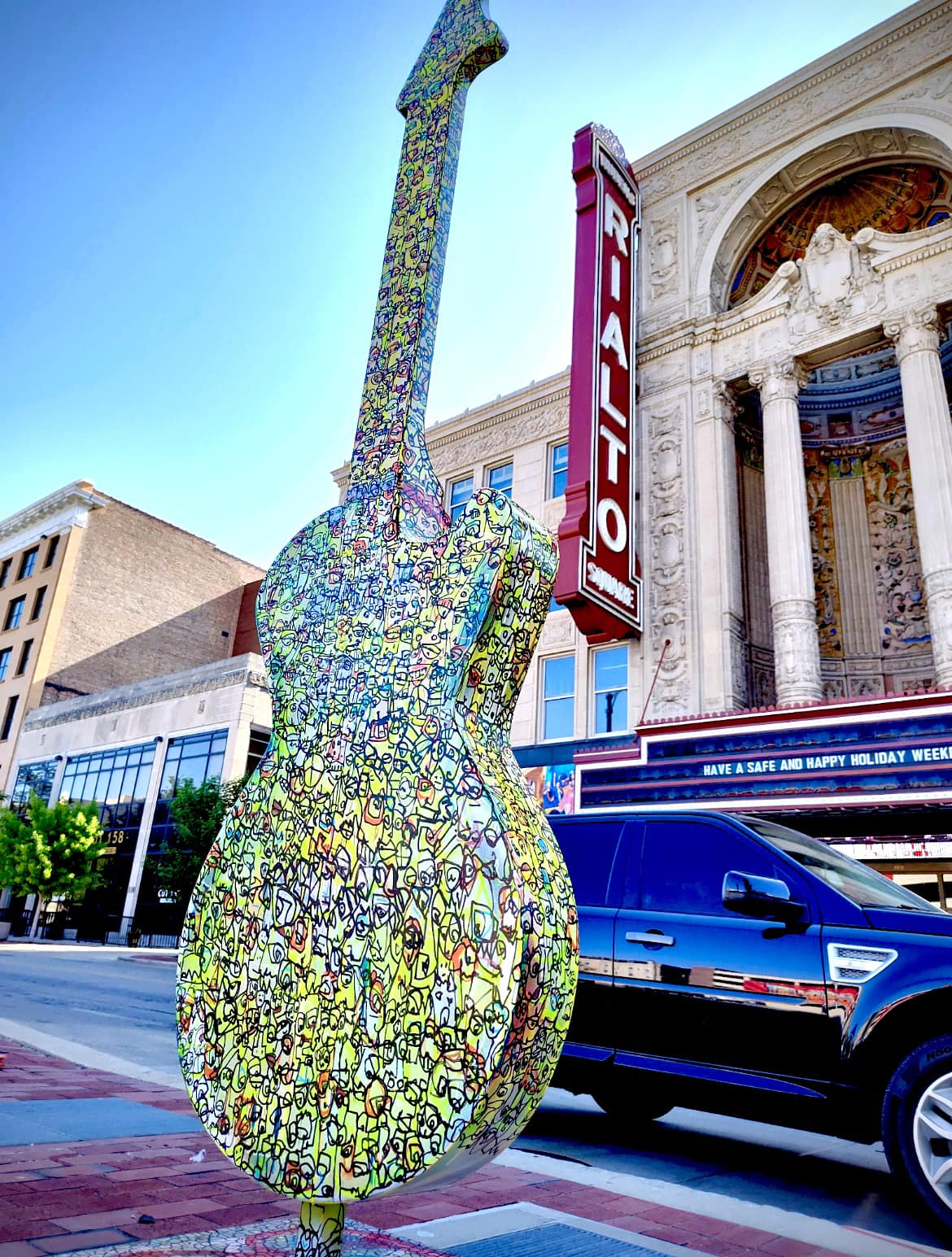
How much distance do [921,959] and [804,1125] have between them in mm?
999

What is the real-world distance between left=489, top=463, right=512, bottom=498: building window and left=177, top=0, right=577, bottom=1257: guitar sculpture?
17927 mm

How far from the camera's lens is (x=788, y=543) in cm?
1515

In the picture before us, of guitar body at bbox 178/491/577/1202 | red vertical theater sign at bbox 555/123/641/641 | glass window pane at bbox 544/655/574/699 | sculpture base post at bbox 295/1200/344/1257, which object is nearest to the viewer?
guitar body at bbox 178/491/577/1202

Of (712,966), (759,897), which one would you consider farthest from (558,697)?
(759,897)

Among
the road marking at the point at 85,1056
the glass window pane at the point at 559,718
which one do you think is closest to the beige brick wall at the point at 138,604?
the glass window pane at the point at 559,718

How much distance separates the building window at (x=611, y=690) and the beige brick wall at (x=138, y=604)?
29.6m

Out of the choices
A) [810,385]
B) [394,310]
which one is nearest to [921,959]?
[394,310]

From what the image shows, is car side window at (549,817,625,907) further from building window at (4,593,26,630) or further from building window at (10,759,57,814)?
building window at (4,593,26,630)

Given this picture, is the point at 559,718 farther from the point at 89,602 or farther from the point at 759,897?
the point at 89,602

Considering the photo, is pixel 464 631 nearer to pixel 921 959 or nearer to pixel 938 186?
pixel 921 959

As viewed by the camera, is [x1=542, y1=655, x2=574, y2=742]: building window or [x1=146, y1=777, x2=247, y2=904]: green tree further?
[x1=146, y1=777, x2=247, y2=904]: green tree

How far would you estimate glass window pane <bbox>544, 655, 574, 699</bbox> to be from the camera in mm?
17469

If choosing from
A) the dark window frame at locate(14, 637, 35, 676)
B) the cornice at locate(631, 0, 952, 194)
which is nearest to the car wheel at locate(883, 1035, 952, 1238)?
the cornice at locate(631, 0, 952, 194)

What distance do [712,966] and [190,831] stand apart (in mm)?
21408
